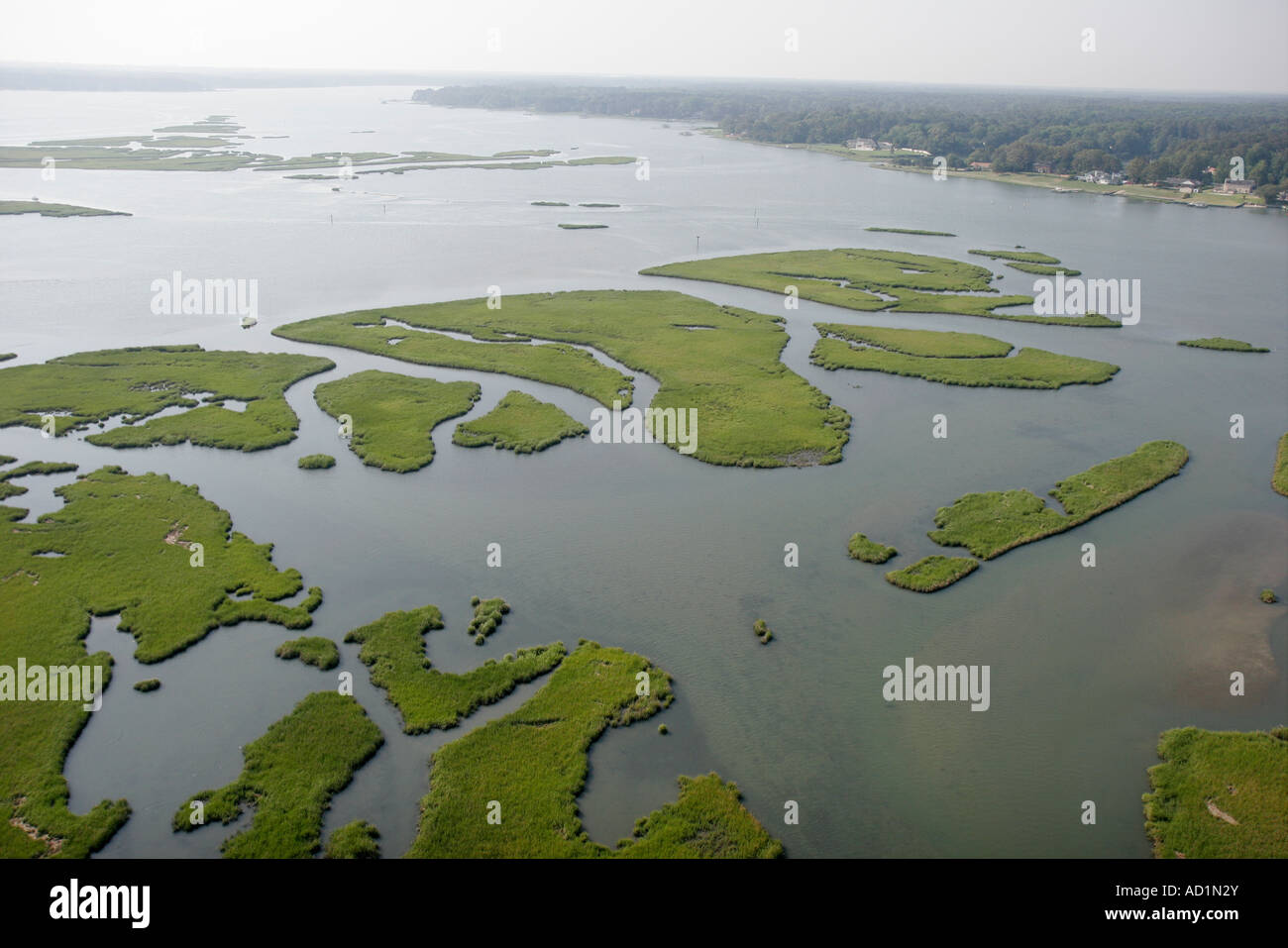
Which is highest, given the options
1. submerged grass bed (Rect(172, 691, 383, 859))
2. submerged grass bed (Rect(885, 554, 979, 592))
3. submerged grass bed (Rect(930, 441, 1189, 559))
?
submerged grass bed (Rect(930, 441, 1189, 559))

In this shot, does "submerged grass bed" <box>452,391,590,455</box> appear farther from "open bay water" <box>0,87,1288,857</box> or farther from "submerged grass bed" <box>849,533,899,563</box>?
"submerged grass bed" <box>849,533,899,563</box>

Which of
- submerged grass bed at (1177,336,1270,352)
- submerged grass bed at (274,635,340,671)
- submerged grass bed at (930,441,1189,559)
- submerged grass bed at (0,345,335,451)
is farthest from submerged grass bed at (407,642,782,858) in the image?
submerged grass bed at (1177,336,1270,352)

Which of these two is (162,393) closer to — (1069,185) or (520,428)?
(520,428)

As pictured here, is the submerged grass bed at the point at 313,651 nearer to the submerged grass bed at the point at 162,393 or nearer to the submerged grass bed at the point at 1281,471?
the submerged grass bed at the point at 162,393
